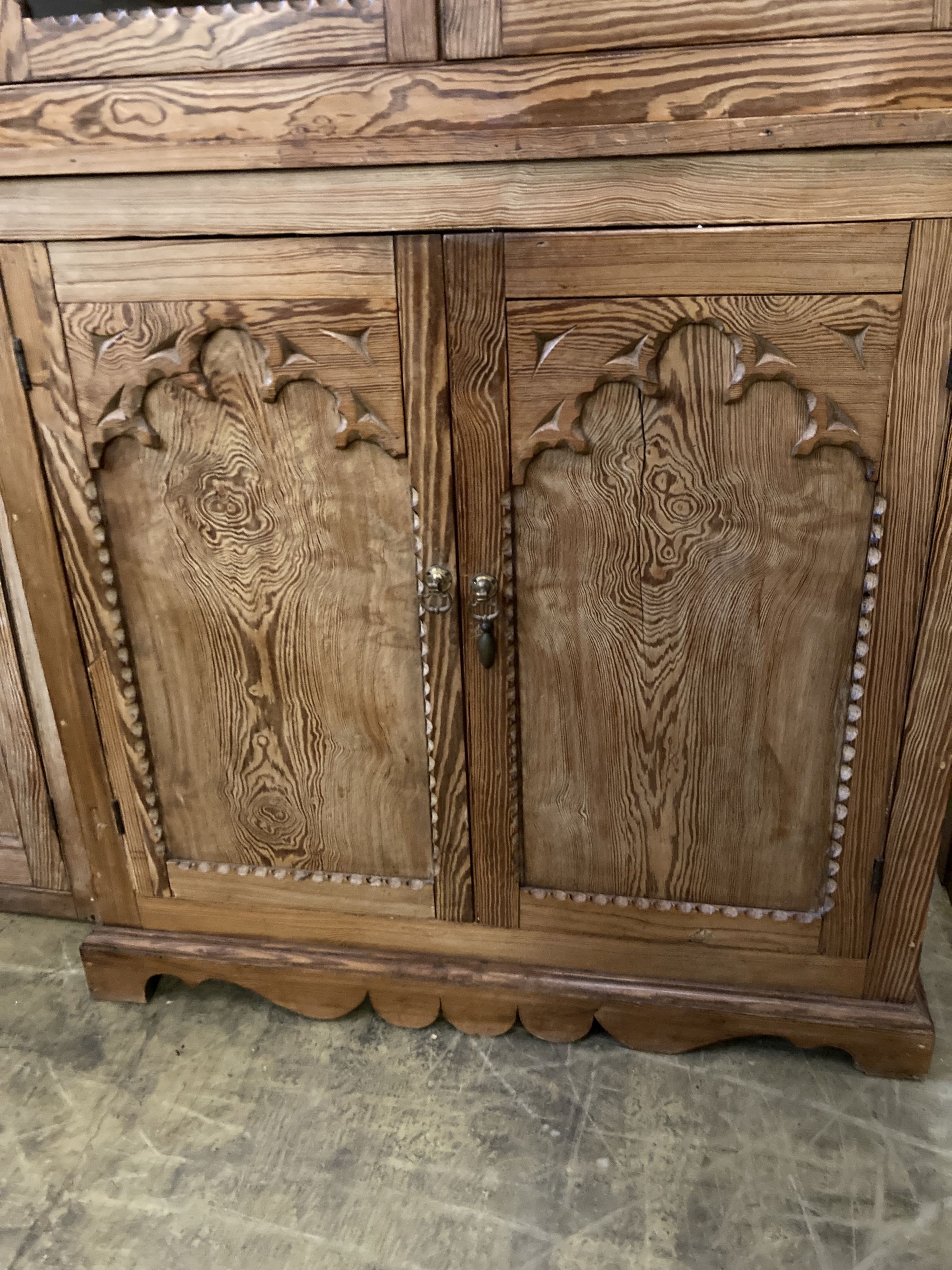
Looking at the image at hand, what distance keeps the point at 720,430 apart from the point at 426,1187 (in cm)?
107

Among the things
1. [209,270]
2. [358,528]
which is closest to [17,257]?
[209,270]

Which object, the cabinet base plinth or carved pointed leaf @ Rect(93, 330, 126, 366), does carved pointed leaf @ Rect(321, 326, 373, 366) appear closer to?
carved pointed leaf @ Rect(93, 330, 126, 366)

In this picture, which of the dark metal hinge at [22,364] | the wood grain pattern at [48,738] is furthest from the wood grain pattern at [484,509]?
the wood grain pattern at [48,738]

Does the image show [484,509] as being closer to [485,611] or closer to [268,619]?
[485,611]

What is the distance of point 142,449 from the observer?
4.31 feet

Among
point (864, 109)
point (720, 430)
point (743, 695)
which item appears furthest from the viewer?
point (743, 695)

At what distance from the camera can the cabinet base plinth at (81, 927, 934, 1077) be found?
55.8 inches

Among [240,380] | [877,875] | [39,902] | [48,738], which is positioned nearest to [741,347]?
[240,380]

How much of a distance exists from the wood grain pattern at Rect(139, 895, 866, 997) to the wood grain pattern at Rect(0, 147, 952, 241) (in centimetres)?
99

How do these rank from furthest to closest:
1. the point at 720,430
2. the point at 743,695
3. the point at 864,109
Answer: the point at 743,695 < the point at 720,430 < the point at 864,109

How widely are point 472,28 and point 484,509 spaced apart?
53cm

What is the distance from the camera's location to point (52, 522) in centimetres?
137

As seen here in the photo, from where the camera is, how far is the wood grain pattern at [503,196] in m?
1.03

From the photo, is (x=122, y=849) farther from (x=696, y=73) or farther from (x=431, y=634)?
(x=696, y=73)
